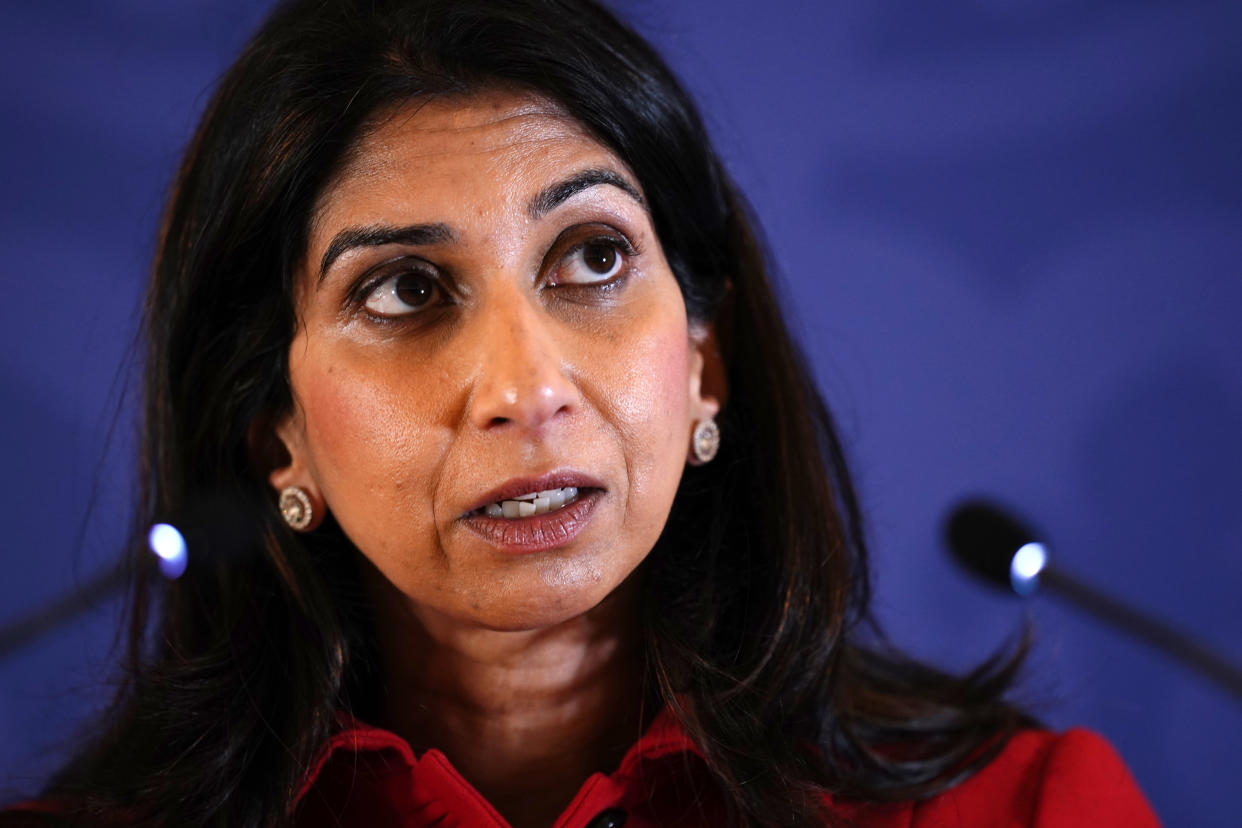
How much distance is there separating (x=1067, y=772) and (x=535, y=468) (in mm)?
688

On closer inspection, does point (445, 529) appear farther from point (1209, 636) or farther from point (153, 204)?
point (1209, 636)

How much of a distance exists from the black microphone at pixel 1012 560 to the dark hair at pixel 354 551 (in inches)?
5.3

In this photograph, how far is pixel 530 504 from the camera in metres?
1.12

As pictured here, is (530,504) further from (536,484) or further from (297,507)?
(297,507)

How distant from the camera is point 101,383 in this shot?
1.77m

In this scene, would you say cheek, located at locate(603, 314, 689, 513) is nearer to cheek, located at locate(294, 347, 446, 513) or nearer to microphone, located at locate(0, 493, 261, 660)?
cheek, located at locate(294, 347, 446, 513)

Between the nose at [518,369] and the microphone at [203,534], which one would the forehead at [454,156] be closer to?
the nose at [518,369]

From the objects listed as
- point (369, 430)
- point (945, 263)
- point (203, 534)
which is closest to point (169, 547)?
point (203, 534)

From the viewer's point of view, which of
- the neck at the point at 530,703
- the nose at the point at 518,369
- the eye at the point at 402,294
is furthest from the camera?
the neck at the point at 530,703

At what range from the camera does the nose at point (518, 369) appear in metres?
1.08

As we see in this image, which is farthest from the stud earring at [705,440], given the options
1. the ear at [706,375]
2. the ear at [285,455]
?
the ear at [285,455]

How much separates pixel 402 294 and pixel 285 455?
0.92ft

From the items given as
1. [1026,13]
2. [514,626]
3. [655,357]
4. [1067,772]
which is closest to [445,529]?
[514,626]

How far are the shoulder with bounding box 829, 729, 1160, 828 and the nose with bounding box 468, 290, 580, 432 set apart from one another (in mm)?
594
